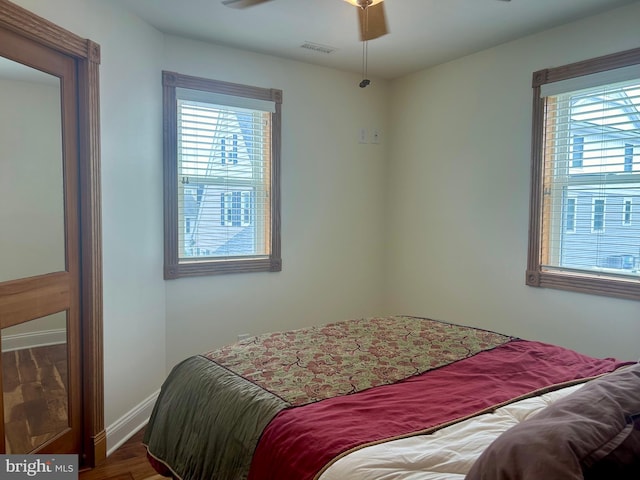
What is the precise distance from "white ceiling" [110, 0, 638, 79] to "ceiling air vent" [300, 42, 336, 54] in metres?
0.05

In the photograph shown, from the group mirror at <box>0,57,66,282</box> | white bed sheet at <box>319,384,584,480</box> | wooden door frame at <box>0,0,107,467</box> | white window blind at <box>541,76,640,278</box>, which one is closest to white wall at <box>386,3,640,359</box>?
white window blind at <box>541,76,640,278</box>

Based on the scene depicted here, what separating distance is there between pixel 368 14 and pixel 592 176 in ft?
5.64

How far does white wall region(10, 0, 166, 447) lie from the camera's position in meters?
2.52

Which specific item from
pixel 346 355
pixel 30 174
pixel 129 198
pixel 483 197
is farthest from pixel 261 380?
pixel 483 197

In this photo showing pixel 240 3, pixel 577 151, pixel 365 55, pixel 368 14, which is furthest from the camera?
pixel 365 55

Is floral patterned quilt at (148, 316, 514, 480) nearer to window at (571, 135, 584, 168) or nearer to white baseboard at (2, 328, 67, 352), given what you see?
white baseboard at (2, 328, 67, 352)

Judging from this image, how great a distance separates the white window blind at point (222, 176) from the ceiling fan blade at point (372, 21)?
3.97 feet

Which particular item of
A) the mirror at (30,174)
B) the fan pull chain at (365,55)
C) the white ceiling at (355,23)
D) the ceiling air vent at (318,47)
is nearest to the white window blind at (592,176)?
the white ceiling at (355,23)

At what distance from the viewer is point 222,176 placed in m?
3.38

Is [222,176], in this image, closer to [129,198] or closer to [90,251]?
[129,198]

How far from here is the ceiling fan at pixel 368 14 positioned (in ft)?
7.06

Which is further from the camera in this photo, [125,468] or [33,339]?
[125,468]

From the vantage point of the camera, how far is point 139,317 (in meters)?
2.89

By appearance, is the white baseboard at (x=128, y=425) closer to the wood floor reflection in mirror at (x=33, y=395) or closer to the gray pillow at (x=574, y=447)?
the wood floor reflection in mirror at (x=33, y=395)
